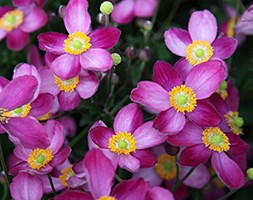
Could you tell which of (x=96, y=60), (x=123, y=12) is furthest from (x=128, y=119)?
(x=123, y=12)

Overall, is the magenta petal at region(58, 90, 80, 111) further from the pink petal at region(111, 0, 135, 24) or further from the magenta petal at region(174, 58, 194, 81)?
the pink petal at region(111, 0, 135, 24)

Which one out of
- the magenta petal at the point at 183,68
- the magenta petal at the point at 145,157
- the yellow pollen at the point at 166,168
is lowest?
the yellow pollen at the point at 166,168

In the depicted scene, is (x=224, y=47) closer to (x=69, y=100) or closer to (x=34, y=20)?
(x=69, y=100)

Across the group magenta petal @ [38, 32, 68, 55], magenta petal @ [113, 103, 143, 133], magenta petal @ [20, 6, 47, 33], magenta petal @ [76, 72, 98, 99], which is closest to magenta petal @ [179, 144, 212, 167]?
magenta petal @ [113, 103, 143, 133]

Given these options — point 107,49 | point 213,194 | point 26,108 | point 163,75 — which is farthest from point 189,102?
point 213,194

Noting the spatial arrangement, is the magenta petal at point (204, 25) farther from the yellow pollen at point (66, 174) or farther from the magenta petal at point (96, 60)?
the yellow pollen at point (66, 174)

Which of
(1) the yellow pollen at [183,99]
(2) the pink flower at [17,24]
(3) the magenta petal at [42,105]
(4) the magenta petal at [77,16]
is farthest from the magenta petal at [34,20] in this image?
(1) the yellow pollen at [183,99]

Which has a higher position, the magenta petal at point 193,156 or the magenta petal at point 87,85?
the magenta petal at point 87,85
